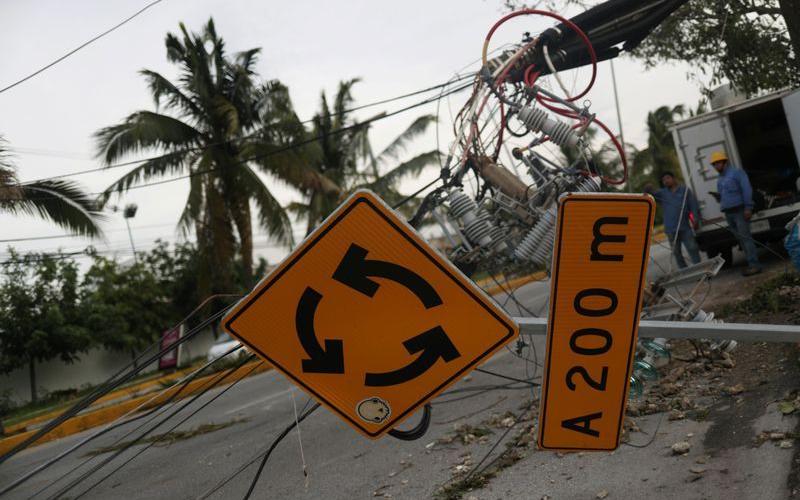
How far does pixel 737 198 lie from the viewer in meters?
10.2

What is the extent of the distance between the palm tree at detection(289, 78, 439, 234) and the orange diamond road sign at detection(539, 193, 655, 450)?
61.8 ft

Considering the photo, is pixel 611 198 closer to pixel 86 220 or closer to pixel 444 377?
pixel 444 377

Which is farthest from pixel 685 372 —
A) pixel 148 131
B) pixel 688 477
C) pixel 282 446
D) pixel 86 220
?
pixel 148 131

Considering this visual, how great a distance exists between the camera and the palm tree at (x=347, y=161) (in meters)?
22.5

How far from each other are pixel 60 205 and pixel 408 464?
979 centimetres

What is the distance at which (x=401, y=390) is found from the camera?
8.54 feet

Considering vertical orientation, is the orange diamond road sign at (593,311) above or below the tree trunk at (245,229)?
below

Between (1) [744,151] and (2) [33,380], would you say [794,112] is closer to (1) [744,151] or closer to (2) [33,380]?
(1) [744,151]

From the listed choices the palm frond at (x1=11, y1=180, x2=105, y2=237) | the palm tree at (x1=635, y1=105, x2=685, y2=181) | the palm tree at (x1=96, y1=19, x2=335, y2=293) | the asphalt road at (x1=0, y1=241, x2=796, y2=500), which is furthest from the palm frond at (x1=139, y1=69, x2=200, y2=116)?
the palm tree at (x1=635, y1=105, x2=685, y2=181)

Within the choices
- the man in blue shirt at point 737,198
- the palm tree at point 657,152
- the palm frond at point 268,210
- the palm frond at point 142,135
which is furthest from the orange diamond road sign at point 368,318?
the palm tree at point 657,152

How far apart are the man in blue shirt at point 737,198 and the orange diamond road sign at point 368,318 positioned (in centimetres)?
870

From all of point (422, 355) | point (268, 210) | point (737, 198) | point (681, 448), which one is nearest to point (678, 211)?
point (737, 198)

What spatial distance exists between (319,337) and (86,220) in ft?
39.6

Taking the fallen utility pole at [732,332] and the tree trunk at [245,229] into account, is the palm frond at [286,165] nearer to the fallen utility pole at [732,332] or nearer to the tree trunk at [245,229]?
the tree trunk at [245,229]
